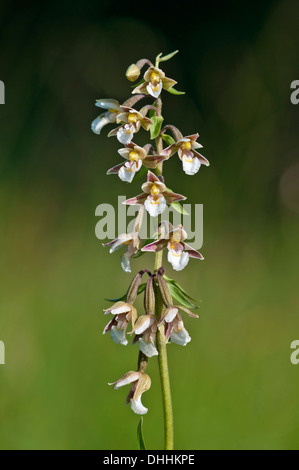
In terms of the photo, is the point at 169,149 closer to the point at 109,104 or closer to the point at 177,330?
the point at 109,104

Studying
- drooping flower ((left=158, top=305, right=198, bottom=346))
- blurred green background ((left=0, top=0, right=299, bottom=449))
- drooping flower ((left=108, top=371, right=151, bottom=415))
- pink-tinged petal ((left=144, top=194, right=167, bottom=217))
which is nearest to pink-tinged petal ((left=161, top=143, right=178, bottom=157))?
pink-tinged petal ((left=144, top=194, right=167, bottom=217))

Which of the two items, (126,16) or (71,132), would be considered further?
(126,16)

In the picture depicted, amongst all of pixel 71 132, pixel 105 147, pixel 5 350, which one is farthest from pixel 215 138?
pixel 5 350

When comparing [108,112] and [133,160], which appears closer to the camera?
[133,160]

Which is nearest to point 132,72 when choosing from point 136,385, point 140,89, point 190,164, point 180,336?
point 140,89

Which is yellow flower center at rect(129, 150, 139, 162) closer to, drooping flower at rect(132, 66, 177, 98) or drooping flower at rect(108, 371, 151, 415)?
drooping flower at rect(132, 66, 177, 98)

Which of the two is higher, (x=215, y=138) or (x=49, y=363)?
(x=215, y=138)

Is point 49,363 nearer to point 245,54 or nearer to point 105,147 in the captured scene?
point 105,147
